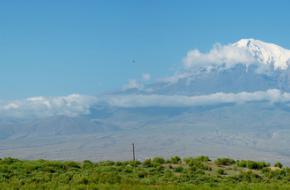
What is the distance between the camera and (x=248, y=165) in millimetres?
36750

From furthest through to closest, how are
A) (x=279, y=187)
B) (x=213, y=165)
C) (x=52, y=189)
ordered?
(x=213, y=165) → (x=279, y=187) → (x=52, y=189)

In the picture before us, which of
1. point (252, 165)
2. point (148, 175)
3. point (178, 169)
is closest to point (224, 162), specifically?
point (252, 165)

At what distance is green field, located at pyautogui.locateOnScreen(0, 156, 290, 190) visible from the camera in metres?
26.8

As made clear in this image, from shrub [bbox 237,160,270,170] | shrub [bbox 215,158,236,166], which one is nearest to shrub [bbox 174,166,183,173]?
shrub [bbox 215,158,236,166]

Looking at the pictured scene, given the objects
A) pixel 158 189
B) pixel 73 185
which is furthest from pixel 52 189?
pixel 158 189

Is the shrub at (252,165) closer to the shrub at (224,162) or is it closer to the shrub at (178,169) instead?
the shrub at (224,162)

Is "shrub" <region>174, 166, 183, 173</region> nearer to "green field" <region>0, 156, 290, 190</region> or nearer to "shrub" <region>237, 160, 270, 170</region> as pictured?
"green field" <region>0, 156, 290, 190</region>

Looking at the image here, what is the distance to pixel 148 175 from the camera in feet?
102

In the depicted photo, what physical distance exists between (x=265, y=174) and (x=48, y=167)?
1196cm

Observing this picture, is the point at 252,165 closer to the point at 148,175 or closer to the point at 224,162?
the point at 224,162

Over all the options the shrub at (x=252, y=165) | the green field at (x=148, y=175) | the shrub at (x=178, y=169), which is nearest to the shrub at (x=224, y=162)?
the green field at (x=148, y=175)

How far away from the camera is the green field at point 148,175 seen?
1053 inches

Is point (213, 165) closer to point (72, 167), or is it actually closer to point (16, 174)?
point (72, 167)

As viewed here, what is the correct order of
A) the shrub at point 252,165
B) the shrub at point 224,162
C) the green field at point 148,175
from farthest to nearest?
1. the shrub at point 224,162
2. the shrub at point 252,165
3. the green field at point 148,175
